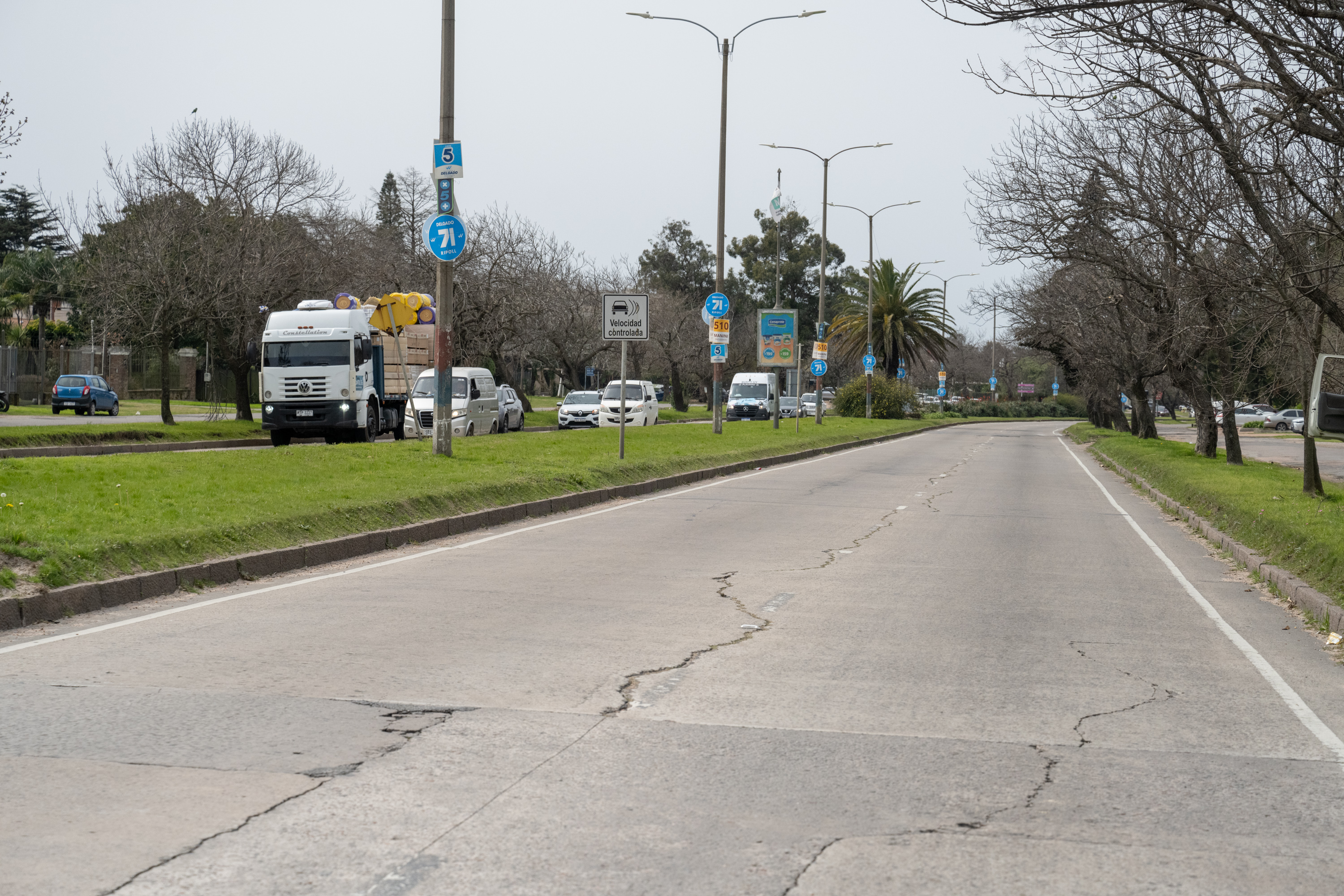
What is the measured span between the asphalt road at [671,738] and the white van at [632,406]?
32608 millimetres

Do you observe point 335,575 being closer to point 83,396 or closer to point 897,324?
point 83,396

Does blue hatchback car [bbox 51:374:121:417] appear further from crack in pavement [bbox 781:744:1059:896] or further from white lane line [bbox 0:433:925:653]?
crack in pavement [bbox 781:744:1059:896]

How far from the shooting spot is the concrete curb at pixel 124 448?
24828 mm

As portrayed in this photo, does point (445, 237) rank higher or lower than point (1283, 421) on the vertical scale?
higher

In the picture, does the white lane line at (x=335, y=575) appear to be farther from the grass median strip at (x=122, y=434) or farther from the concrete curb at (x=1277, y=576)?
the grass median strip at (x=122, y=434)

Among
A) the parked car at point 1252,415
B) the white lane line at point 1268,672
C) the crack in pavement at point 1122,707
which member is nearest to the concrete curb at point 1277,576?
the white lane line at point 1268,672

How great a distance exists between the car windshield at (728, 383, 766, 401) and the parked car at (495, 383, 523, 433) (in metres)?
23.1

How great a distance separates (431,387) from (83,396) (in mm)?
18246

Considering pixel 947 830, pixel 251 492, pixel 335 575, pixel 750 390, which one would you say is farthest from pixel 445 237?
pixel 750 390

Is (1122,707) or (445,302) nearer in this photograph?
(1122,707)

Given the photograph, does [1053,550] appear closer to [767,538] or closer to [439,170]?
[767,538]

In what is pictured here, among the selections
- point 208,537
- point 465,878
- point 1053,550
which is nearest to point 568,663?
point 465,878

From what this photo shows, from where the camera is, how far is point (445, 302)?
830 inches

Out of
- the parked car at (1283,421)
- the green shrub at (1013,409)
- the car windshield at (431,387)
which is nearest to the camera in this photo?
the car windshield at (431,387)
